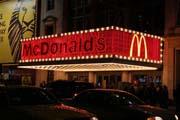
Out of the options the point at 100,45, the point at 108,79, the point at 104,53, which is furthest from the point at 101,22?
the point at 104,53

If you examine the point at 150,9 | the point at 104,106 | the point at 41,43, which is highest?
the point at 150,9

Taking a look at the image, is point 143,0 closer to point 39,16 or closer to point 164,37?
point 164,37

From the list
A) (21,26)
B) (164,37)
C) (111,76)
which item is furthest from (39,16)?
(164,37)

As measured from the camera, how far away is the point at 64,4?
3966 cm

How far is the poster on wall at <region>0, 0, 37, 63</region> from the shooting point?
1729 inches

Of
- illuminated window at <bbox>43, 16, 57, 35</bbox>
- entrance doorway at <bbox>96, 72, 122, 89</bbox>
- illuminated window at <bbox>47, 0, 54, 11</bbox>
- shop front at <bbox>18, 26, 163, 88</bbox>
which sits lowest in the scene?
entrance doorway at <bbox>96, 72, 122, 89</bbox>

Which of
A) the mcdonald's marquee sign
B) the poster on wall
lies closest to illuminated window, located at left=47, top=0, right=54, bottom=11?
the poster on wall

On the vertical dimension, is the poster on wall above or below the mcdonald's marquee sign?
above

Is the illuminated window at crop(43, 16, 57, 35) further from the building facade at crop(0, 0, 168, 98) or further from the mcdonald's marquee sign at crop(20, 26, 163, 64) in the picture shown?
the mcdonald's marquee sign at crop(20, 26, 163, 64)

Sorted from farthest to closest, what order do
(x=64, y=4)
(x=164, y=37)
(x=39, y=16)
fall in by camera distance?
(x=39, y=16)
(x=64, y=4)
(x=164, y=37)

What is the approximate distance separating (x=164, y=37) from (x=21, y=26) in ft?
63.7

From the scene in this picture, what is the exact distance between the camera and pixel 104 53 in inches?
998

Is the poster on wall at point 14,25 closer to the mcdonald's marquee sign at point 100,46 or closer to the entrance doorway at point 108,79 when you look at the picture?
the entrance doorway at point 108,79

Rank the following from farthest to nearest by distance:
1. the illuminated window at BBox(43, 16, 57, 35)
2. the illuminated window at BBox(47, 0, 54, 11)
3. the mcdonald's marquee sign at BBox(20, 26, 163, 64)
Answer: the illuminated window at BBox(47, 0, 54, 11) → the illuminated window at BBox(43, 16, 57, 35) → the mcdonald's marquee sign at BBox(20, 26, 163, 64)
